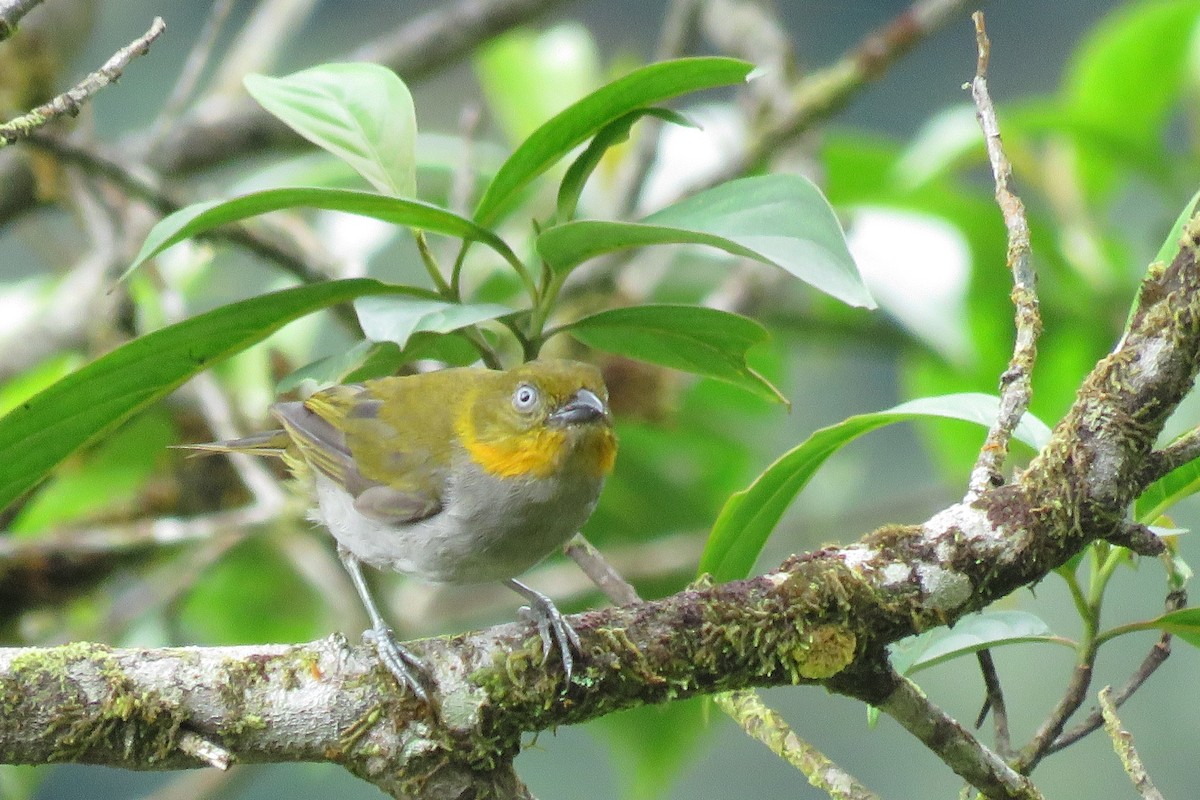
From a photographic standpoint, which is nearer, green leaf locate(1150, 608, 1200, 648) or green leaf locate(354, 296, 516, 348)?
green leaf locate(354, 296, 516, 348)

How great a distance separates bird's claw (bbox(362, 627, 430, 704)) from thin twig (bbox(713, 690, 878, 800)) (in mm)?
594

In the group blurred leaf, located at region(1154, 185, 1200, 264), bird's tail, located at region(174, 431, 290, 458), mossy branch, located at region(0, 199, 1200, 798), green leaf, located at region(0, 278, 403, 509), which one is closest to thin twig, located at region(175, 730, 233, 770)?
mossy branch, located at region(0, 199, 1200, 798)

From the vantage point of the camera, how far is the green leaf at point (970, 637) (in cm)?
191

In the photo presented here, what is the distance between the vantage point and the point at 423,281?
18.1 feet

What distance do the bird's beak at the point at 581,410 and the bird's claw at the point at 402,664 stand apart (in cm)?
Result: 81

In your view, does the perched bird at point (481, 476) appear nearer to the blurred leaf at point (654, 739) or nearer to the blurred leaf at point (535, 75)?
the blurred leaf at point (654, 739)

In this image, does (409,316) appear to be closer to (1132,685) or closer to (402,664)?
(402,664)

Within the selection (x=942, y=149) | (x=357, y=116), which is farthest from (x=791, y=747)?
(x=942, y=149)

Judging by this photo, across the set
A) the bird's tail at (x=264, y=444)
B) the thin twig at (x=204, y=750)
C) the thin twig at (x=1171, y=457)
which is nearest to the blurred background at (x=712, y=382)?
the bird's tail at (x=264, y=444)

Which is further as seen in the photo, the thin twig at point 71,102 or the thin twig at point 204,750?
the thin twig at point 71,102

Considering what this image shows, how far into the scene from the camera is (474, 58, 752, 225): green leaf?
75.5 inches

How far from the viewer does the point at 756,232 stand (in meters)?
1.73

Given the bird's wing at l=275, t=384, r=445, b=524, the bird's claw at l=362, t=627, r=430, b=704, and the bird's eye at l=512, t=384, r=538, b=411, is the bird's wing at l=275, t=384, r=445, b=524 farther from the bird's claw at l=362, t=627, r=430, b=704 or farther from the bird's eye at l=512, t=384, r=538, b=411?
the bird's claw at l=362, t=627, r=430, b=704

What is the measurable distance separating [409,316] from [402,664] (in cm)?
48
